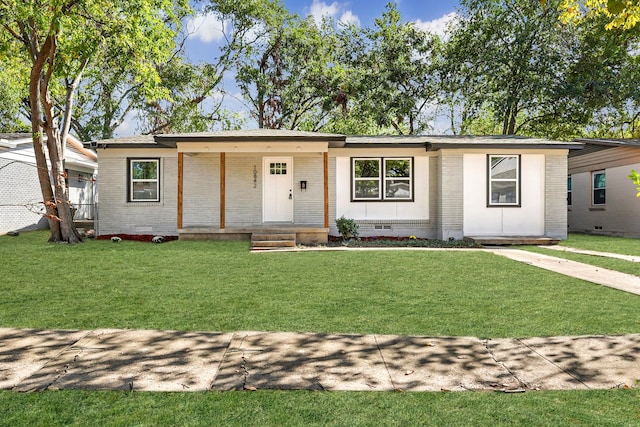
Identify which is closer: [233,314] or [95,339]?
[95,339]

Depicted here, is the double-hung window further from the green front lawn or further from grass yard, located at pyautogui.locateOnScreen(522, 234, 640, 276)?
the green front lawn

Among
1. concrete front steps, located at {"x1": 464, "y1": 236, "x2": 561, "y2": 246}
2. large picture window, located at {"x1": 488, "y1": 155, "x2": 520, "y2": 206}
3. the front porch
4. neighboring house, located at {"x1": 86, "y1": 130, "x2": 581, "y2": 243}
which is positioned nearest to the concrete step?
the front porch

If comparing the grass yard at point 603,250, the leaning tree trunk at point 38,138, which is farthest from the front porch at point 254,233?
the grass yard at point 603,250

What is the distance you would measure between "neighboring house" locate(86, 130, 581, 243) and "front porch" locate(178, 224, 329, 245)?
0.62 m

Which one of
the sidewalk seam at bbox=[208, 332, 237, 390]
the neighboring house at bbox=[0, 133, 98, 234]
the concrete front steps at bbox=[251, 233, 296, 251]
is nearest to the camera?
the sidewalk seam at bbox=[208, 332, 237, 390]

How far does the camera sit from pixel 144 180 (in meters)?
14.2

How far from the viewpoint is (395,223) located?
46.7ft

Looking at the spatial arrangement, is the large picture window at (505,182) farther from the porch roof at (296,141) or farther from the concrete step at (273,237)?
the concrete step at (273,237)

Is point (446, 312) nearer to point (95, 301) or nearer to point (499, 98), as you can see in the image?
point (95, 301)

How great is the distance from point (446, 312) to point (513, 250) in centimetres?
728

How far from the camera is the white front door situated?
1432 centimetres

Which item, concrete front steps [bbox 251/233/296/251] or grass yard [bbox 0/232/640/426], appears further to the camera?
concrete front steps [bbox 251/233/296/251]

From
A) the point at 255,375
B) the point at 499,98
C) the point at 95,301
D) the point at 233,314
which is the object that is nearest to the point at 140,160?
the point at 95,301

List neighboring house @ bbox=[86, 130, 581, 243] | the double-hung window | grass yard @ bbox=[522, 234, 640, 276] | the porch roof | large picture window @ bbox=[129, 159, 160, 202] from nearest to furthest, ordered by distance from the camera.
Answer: grass yard @ bbox=[522, 234, 640, 276] → the porch roof → neighboring house @ bbox=[86, 130, 581, 243] → large picture window @ bbox=[129, 159, 160, 202] → the double-hung window
